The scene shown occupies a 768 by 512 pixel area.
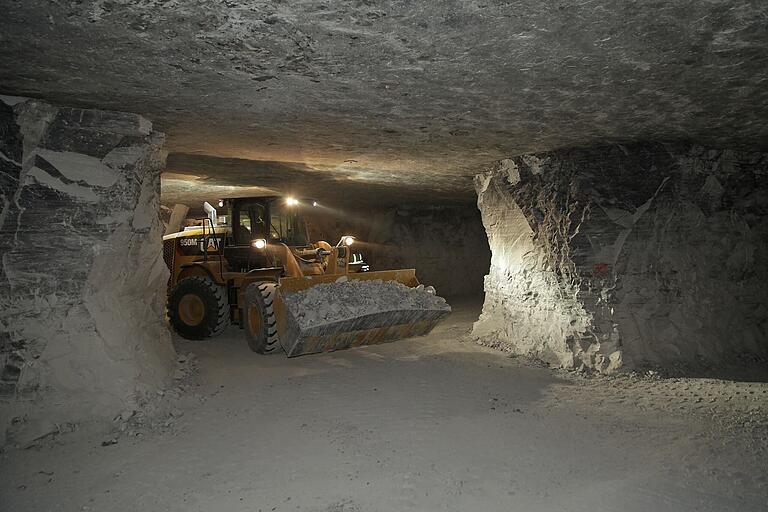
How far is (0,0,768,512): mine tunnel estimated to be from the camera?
9.89 feet

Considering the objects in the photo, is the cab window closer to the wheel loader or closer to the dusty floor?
the wheel loader

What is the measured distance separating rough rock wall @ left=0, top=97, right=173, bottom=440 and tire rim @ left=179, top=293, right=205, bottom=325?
3163 mm

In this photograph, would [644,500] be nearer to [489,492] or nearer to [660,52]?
[489,492]

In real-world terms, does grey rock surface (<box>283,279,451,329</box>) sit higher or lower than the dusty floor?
higher

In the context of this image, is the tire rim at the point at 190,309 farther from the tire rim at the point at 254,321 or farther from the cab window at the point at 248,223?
the tire rim at the point at 254,321

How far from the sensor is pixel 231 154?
21.5 feet

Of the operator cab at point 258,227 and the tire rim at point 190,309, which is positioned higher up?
the operator cab at point 258,227

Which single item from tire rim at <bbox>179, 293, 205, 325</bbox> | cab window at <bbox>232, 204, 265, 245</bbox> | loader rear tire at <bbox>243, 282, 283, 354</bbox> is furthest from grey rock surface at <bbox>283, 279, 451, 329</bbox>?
tire rim at <bbox>179, 293, 205, 325</bbox>

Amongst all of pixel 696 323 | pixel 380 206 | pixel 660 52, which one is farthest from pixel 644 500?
pixel 380 206

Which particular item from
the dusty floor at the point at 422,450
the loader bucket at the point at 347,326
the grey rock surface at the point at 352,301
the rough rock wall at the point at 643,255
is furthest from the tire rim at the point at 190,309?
the rough rock wall at the point at 643,255

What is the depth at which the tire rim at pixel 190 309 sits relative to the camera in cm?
810

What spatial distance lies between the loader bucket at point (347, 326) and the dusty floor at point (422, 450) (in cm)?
47

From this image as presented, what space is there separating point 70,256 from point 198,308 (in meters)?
3.85

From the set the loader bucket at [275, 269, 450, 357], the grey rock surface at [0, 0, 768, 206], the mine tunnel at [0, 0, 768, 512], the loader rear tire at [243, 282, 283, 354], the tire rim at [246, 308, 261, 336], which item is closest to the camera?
the grey rock surface at [0, 0, 768, 206]
